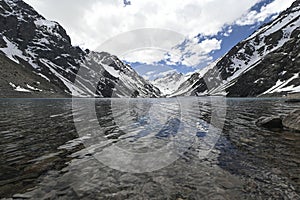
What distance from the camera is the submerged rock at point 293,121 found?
82.8 feet

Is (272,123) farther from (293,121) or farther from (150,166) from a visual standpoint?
(150,166)

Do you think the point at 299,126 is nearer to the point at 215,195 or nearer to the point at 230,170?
the point at 230,170

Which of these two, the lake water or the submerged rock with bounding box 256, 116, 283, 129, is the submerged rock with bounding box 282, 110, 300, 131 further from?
the lake water

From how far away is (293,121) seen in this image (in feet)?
86.5

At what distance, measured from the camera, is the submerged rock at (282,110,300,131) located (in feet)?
82.8

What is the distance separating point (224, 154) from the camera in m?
16.6

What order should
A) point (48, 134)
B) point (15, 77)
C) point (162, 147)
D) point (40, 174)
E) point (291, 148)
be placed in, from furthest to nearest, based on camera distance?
point (15, 77) < point (48, 134) < point (162, 147) < point (291, 148) < point (40, 174)

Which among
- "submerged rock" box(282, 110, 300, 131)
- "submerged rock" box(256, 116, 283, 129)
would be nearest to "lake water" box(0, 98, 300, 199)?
"submerged rock" box(282, 110, 300, 131)

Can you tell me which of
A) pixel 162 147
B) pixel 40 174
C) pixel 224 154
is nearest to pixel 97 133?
pixel 162 147

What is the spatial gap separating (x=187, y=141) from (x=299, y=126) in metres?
13.7

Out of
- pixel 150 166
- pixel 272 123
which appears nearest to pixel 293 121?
pixel 272 123

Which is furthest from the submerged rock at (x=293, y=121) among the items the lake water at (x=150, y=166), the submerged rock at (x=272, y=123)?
the lake water at (x=150, y=166)

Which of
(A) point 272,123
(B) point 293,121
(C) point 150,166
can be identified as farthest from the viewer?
(A) point 272,123

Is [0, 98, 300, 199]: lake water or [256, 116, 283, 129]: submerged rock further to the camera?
[256, 116, 283, 129]: submerged rock
